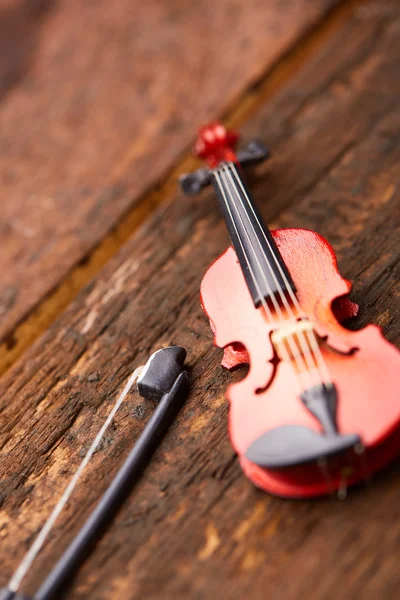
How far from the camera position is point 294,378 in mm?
1083

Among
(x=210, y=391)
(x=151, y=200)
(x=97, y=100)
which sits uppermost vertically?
(x=97, y=100)

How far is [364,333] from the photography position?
112 centimetres

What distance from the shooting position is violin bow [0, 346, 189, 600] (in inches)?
42.1

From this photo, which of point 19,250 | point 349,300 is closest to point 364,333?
point 349,300

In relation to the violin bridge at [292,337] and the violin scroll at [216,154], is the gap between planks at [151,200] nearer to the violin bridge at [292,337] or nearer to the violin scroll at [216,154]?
the violin scroll at [216,154]

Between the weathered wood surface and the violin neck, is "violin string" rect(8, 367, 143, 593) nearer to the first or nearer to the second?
the weathered wood surface

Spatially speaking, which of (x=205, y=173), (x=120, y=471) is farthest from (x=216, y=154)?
(x=120, y=471)

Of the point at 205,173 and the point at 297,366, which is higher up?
the point at 205,173

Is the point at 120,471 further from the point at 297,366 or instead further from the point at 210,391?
the point at 297,366

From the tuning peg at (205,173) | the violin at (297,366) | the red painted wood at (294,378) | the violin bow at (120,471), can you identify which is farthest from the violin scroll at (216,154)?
the violin bow at (120,471)

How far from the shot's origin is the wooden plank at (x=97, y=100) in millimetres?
1965

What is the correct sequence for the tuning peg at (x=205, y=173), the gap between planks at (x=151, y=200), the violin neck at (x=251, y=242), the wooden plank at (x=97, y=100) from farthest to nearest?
1. the wooden plank at (x=97, y=100)
2. the gap between planks at (x=151, y=200)
3. the tuning peg at (x=205, y=173)
4. the violin neck at (x=251, y=242)

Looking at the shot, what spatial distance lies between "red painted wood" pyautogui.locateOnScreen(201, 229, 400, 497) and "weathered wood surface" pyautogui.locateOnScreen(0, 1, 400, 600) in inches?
3.6

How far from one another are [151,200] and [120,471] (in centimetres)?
107
